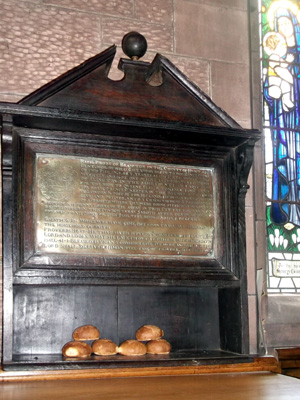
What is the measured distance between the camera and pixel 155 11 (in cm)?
371

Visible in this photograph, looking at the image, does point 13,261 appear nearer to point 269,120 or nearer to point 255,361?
point 255,361

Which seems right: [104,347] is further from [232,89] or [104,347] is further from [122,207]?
[232,89]

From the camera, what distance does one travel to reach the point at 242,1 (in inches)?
156

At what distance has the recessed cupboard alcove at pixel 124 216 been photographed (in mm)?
2902

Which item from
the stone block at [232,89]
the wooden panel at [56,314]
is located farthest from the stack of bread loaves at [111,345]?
the stone block at [232,89]

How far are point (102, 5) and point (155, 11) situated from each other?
37 centimetres

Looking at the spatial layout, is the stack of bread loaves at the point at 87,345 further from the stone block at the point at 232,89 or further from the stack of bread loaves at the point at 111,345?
the stone block at the point at 232,89

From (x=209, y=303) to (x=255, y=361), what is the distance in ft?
1.57

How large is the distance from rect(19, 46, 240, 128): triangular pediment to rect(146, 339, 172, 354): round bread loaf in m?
1.26

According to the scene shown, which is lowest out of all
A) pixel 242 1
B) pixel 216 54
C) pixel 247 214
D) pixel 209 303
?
pixel 209 303

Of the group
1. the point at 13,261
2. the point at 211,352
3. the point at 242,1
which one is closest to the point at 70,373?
the point at 13,261

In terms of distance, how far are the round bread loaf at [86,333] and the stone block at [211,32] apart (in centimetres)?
192

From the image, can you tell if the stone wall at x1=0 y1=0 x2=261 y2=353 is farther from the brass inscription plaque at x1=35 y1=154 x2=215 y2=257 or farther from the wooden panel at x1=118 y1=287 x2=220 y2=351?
the brass inscription plaque at x1=35 y1=154 x2=215 y2=257

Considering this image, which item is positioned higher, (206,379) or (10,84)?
(10,84)
